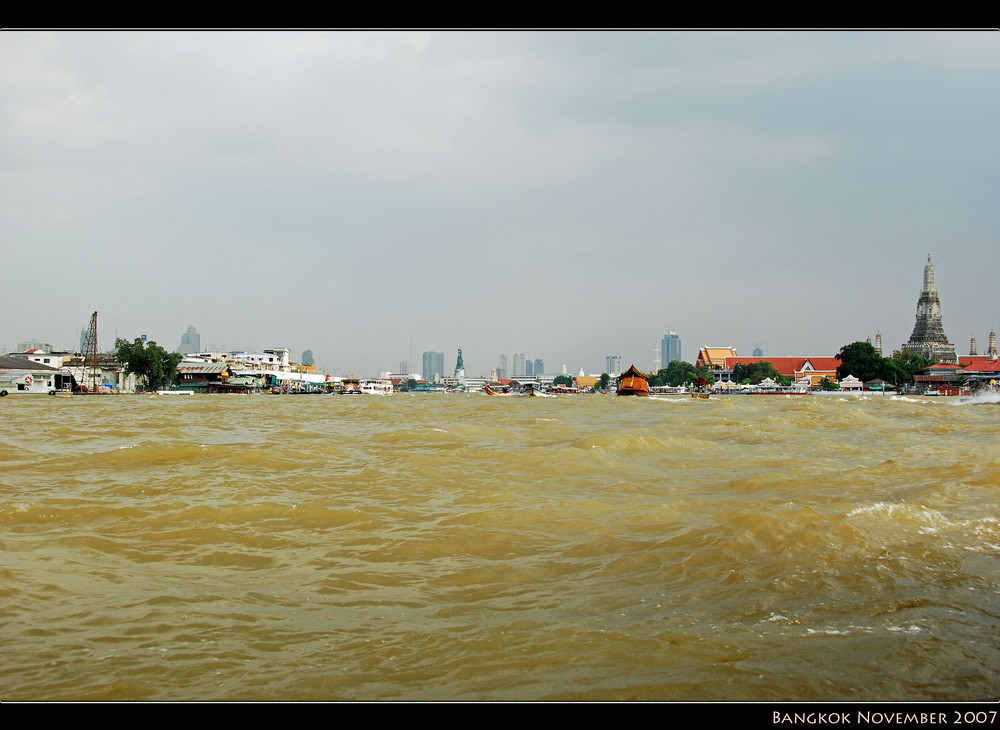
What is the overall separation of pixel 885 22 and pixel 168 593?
10.7ft

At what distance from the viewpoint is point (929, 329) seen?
7494cm

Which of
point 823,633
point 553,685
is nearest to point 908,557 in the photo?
point 823,633

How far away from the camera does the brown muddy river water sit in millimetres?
1787

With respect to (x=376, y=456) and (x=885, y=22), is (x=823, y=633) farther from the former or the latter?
(x=376, y=456)

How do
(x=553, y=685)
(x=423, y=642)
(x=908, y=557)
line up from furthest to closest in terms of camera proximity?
(x=908, y=557), (x=423, y=642), (x=553, y=685)

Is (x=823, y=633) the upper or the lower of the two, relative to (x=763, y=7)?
lower

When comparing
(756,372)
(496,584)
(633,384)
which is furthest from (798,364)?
(496,584)

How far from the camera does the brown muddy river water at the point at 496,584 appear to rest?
179cm

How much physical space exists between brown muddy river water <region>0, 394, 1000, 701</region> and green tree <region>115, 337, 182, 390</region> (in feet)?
161

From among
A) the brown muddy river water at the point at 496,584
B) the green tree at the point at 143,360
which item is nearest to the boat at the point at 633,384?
the green tree at the point at 143,360

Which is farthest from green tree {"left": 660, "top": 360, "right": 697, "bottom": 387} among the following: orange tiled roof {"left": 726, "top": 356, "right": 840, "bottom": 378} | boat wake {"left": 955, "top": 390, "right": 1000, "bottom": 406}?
boat wake {"left": 955, "top": 390, "right": 1000, "bottom": 406}

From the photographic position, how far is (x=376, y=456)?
23.8ft

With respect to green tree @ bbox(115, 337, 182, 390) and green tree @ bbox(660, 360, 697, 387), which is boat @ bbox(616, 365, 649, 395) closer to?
green tree @ bbox(660, 360, 697, 387)

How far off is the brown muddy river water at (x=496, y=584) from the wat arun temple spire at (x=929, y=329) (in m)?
81.7
